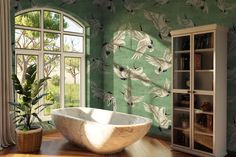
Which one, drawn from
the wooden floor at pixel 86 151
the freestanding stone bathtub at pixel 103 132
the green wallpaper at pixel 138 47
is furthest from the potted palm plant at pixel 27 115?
the green wallpaper at pixel 138 47

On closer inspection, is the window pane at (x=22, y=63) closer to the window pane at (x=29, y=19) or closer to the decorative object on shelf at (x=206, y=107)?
the window pane at (x=29, y=19)

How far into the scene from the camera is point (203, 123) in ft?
13.7

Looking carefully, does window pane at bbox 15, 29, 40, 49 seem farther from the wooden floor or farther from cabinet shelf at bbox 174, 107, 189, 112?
cabinet shelf at bbox 174, 107, 189, 112

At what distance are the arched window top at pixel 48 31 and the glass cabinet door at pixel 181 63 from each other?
2.63m

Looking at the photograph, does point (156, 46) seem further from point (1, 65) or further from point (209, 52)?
point (1, 65)

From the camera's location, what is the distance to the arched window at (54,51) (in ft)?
17.8

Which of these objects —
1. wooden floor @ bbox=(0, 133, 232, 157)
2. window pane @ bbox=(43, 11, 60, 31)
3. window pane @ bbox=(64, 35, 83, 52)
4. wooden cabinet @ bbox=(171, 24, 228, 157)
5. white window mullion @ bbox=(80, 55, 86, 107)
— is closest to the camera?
wooden cabinet @ bbox=(171, 24, 228, 157)

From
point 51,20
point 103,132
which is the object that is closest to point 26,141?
point 103,132

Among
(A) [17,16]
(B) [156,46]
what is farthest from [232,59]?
(A) [17,16]

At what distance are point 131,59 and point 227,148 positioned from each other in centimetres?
267

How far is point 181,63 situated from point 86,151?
87.0 inches

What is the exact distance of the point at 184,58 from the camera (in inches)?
175

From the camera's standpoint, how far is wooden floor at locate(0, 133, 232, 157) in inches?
164

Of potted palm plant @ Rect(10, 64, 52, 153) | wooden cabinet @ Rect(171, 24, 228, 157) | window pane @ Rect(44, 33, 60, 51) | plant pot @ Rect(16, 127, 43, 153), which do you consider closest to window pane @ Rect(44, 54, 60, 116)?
window pane @ Rect(44, 33, 60, 51)
